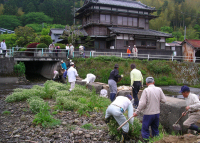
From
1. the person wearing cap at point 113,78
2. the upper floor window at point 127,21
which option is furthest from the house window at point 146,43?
the person wearing cap at point 113,78

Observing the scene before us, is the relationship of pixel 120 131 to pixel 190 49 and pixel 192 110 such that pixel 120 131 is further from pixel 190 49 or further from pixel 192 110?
pixel 190 49

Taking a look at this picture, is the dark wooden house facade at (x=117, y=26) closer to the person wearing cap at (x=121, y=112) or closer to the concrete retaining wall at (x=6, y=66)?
the concrete retaining wall at (x=6, y=66)

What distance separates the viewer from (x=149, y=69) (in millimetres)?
20469

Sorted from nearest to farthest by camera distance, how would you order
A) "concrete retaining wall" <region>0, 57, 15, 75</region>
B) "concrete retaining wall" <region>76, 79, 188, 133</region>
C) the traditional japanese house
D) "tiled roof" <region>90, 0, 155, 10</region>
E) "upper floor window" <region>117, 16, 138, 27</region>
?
"concrete retaining wall" <region>76, 79, 188, 133</region> < "concrete retaining wall" <region>0, 57, 15, 75</region> < the traditional japanese house < "tiled roof" <region>90, 0, 155, 10</region> < "upper floor window" <region>117, 16, 138, 27</region>

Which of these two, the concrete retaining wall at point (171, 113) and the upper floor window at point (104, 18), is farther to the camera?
the upper floor window at point (104, 18)

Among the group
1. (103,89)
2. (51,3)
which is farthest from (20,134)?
(51,3)

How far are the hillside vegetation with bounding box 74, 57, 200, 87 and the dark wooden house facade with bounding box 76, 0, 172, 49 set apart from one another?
622 cm

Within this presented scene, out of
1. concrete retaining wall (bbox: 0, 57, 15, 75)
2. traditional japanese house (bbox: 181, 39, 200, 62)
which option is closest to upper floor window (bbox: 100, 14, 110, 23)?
traditional japanese house (bbox: 181, 39, 200, 62)

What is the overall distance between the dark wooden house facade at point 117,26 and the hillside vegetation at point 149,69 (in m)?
6.22

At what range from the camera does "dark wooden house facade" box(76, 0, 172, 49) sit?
25.9 meters

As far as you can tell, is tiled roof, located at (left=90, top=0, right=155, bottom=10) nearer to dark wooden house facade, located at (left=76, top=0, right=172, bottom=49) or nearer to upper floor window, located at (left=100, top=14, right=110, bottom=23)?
dark wooden house facade, located at (left=76, top=0, right=172, bottom=49)

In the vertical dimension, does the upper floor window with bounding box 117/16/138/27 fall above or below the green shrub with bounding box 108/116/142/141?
above

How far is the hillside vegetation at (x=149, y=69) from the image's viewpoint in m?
19.3

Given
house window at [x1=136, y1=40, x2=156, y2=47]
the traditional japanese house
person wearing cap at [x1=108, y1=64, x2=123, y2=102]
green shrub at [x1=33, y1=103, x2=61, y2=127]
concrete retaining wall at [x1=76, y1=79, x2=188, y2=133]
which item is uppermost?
house window at [x1=136, y1=40, x2=156, y2=47]
